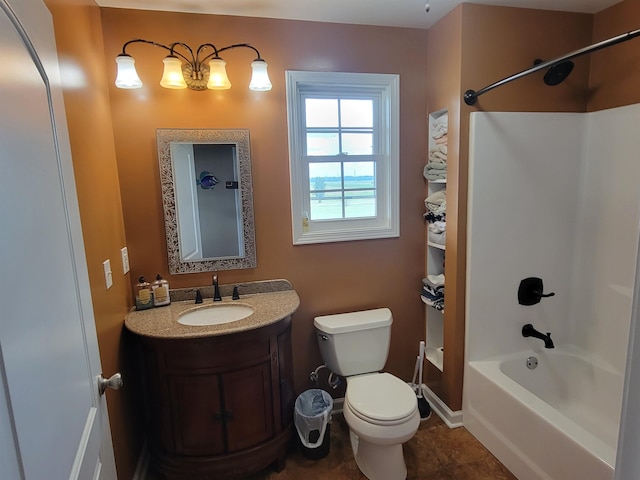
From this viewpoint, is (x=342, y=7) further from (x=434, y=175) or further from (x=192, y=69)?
(x=434, y=175)

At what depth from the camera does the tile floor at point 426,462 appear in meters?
1.90

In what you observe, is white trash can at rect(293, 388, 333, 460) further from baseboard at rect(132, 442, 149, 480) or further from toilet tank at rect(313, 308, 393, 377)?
baseboard at rect(132, 442, 149, 480)

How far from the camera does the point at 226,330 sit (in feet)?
5.43

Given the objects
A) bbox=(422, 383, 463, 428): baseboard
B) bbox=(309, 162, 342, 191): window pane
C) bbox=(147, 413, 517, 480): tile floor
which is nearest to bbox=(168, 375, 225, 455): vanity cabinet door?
bbox=(147, 413, 517, 480): tile floor

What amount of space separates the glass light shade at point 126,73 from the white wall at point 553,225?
1.76 metres

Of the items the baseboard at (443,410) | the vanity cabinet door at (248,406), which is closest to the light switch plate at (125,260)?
the vanity cabinet door at (248,406)

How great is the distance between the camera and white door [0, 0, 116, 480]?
59cm

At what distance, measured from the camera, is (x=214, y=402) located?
173 centimetres

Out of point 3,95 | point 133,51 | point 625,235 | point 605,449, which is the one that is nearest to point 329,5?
point 133,51

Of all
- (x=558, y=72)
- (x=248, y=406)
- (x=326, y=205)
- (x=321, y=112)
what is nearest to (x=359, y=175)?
(x=326, y=205)

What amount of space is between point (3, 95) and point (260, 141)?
150 centimetres

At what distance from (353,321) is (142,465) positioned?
1355 millimetres

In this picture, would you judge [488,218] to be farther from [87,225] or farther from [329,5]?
[87,225]

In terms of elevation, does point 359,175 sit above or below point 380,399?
above
